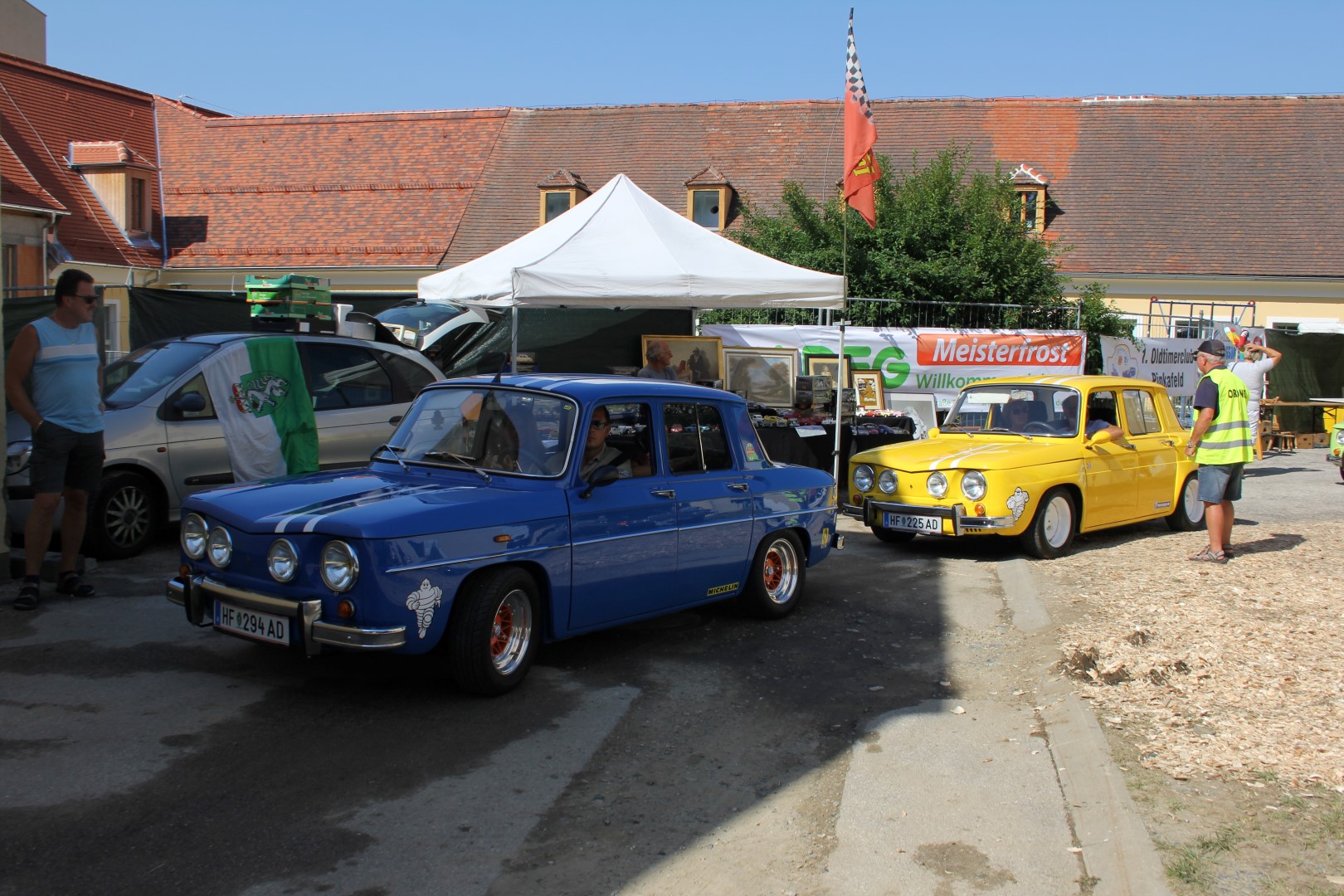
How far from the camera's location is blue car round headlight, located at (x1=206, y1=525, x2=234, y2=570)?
539cm

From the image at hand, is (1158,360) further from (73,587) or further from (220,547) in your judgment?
(220,547)

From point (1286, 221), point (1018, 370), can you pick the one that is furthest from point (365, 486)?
point (1286, 221)

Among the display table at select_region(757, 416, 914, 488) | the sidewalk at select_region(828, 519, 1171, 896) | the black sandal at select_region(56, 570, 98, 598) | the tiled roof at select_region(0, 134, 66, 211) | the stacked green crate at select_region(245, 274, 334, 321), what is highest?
the tiled roof at select_region(0, 134, 66, 211)

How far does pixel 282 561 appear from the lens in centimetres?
515

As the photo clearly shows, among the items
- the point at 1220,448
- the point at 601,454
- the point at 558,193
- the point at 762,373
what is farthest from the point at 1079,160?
the point at 601,454

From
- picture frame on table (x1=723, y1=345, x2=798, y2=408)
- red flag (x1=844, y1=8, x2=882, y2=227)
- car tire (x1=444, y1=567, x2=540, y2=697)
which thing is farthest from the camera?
picture frame on table (x1=723, y1=345, x2=798, y2=408)

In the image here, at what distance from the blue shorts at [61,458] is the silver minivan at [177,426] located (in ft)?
2.04

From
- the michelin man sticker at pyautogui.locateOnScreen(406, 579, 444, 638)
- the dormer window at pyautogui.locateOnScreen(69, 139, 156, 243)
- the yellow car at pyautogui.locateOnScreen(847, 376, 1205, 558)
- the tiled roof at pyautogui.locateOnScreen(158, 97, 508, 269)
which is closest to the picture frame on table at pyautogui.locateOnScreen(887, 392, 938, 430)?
the yellow car at pyautogui.locateOnScreen(847, 376, 1205, 558)

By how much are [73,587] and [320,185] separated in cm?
2857

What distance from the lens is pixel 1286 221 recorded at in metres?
31.3

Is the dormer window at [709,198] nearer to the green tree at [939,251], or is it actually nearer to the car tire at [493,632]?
the green tree at [939,251]

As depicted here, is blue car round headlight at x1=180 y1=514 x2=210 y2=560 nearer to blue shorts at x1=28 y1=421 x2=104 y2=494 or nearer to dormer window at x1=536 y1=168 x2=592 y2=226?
blue shorts at x1=28 y1=421 x2=104 y2=494

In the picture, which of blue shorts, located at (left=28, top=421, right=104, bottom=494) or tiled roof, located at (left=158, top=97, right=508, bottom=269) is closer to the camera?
blue shorts, located at (left=28, top=421, right=104, bottom=494)

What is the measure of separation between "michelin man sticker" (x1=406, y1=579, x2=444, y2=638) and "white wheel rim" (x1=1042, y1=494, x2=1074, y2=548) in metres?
6.26
